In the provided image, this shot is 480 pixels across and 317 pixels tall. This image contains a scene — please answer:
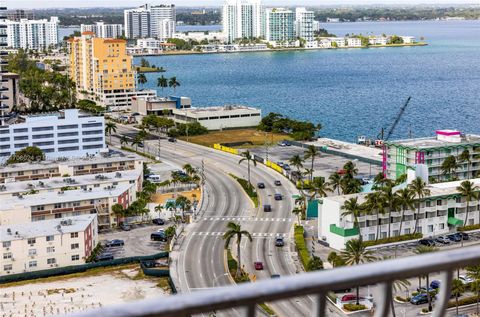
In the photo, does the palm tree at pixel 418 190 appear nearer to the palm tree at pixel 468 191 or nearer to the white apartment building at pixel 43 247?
the palm tree at pixel 468 191

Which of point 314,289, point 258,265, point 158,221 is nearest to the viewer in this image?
point 314,289

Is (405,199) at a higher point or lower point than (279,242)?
higher

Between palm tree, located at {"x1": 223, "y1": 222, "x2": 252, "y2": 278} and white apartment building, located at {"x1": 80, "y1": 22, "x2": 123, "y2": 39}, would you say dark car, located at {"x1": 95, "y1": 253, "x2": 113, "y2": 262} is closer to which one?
palm tree, located at {"x1": 223, "y1": 222, "x2": 252, "y2": 278}

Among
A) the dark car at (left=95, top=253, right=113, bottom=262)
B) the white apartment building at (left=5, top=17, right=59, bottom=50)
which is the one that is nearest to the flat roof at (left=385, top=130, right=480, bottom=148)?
the dark car at (left=95, top=253, right=113, bottom=262)

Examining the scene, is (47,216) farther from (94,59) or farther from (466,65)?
(466,65)

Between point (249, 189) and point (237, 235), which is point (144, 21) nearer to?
point (249, 189)

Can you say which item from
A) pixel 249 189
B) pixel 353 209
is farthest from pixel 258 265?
pixel 249 189
